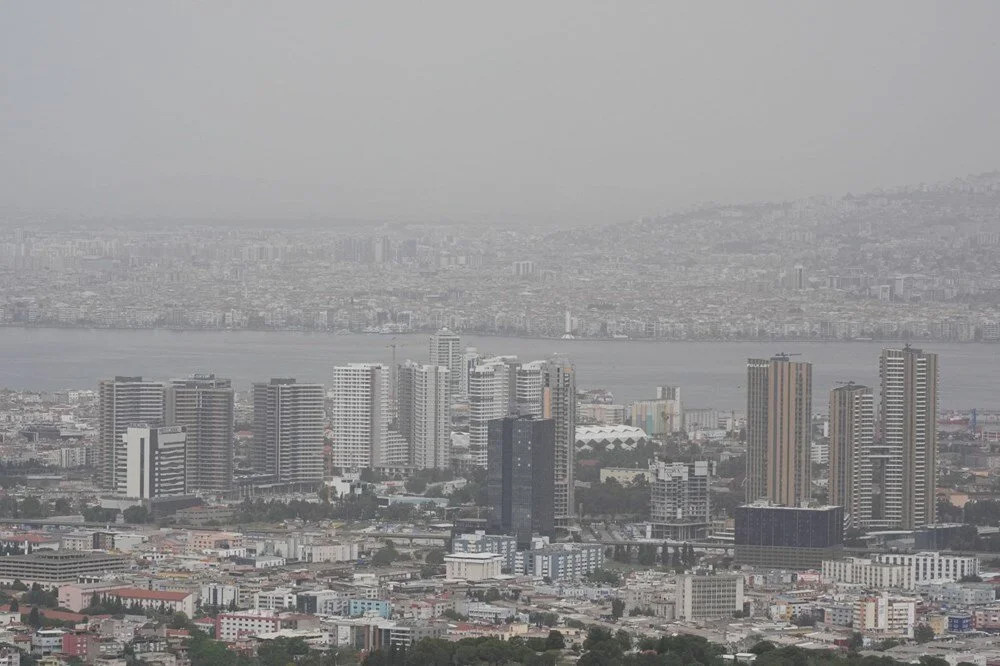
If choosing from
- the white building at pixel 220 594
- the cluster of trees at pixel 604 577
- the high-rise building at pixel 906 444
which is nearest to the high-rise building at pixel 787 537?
the cluster of trees at pixel 604 577

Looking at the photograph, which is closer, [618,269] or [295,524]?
[295,524]

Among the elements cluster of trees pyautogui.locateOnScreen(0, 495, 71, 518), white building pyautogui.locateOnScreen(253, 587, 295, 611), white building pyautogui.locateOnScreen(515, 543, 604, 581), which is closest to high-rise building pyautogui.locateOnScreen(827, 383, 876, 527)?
white building pyautogui.locateOnScreen(515, 543, 604, 581)

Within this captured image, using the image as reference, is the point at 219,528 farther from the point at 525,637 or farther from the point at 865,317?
the point at 865,317

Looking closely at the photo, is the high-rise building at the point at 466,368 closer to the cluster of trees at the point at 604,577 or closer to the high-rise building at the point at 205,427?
the high-rise building at the point at 205,427

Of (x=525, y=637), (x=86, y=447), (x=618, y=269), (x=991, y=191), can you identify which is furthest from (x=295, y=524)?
(x=618, y=269)

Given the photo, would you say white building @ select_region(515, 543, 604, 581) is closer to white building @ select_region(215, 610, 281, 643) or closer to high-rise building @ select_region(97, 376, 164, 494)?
white building @ select_region(215, 610, 281, 643)

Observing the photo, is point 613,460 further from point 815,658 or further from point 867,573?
point 815,658
